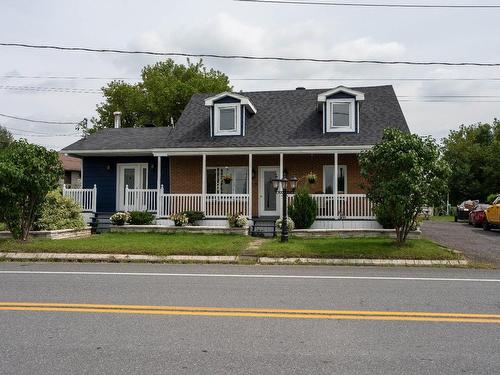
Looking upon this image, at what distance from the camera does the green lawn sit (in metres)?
13.0

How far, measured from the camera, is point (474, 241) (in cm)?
1772

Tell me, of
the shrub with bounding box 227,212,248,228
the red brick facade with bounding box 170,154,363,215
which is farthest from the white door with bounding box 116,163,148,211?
the shrub with bounding box 227,212,248,228

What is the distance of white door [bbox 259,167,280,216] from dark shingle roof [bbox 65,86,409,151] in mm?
1680

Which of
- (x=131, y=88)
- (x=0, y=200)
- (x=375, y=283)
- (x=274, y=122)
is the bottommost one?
(x=375, y=283)

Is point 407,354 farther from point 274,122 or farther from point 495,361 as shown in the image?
point 274,122

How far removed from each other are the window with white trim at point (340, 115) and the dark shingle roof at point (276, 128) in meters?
0.37

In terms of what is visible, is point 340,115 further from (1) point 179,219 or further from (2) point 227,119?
(1) point 179,219

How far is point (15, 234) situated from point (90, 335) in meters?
10.9

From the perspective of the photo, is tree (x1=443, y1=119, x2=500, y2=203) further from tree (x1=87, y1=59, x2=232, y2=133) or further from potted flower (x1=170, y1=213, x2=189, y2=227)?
potted flower (x1=170, y1=213, x2=189, y2=227)

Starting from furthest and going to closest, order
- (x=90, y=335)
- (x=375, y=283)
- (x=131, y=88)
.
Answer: (x=131, y=88) < (x=375, y=283) < (x=90, y=335)

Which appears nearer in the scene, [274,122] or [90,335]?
[90,335]

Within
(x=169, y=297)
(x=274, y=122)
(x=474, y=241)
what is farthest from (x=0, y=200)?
(x=474, y=241)

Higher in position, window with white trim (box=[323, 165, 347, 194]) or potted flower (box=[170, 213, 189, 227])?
window with white trim (box=[323, 165, 347, 194])

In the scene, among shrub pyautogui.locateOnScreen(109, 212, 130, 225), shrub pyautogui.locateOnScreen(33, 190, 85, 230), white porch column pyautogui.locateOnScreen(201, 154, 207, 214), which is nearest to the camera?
shrub pyautogui.locateOnScreen(33, 190, 85, 230)
